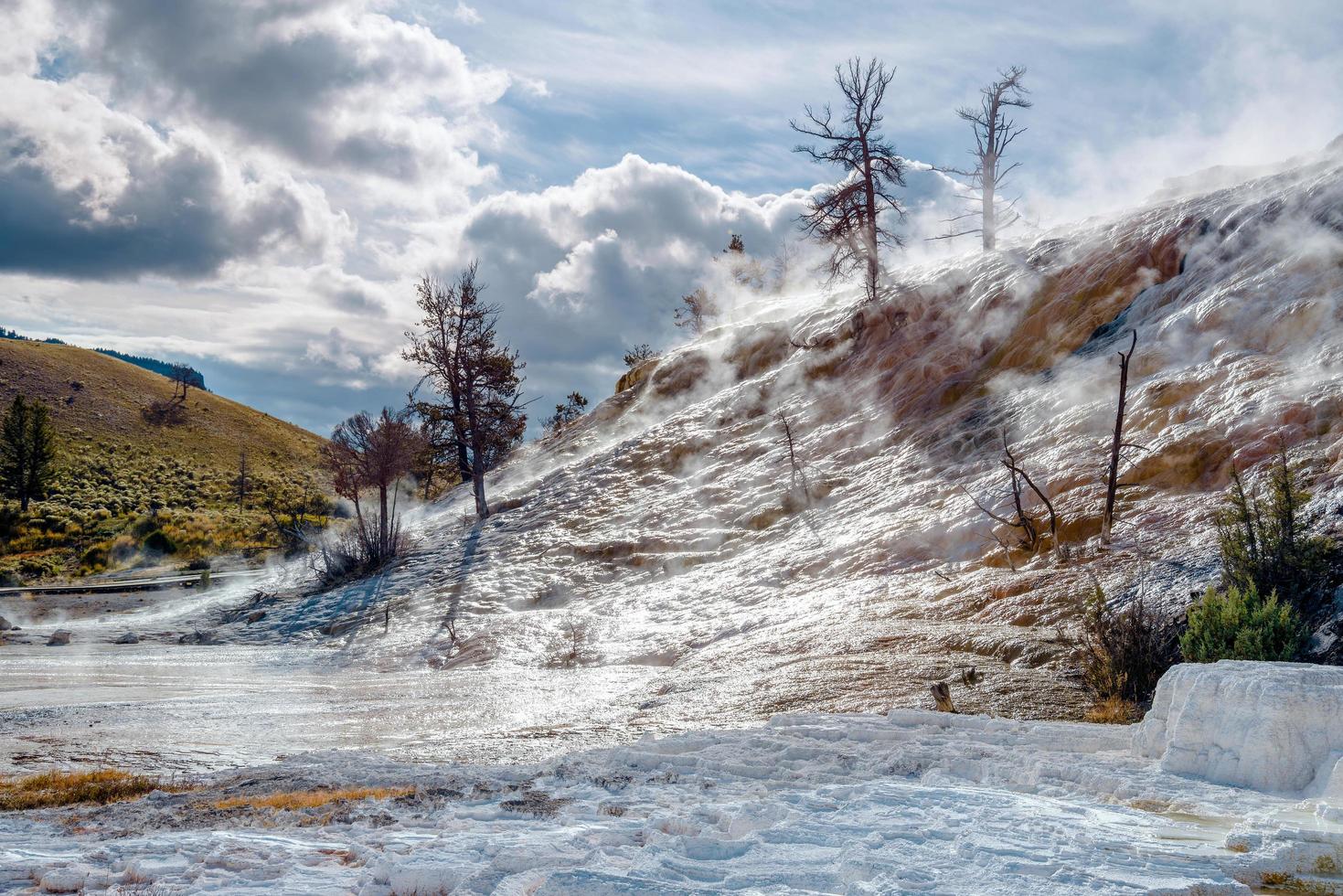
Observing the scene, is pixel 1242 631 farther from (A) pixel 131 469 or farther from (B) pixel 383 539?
(A) pixel 131 469

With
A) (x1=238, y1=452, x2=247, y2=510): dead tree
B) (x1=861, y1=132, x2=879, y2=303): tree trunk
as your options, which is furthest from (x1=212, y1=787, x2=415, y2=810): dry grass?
(x1=238, y1=452, x2=247, y2=510): dead tree

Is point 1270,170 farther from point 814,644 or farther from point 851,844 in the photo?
point 851,844

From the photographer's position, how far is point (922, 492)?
56.7ft

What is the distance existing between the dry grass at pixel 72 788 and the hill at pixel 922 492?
3.86 m

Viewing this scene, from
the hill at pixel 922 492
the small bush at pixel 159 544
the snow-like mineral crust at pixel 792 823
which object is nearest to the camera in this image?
the snow-like mineral crust at pixel 792 823

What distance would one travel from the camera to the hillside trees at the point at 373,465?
2588 centimetres

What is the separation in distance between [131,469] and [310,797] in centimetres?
6622

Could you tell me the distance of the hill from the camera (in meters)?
10.6

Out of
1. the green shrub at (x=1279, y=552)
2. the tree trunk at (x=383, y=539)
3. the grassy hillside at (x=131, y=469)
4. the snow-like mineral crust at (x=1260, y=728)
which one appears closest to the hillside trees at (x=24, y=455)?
the grassy hillside at (x=131, y=469)

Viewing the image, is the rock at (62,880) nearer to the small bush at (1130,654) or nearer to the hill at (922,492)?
the hill at (922,492)

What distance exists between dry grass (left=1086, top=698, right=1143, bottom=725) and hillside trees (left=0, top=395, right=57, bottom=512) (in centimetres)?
5668

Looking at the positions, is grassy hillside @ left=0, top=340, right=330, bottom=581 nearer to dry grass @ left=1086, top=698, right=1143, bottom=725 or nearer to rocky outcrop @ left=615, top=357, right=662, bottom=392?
rocky outcrop @ left=615, top=357, right=662, bottom=392

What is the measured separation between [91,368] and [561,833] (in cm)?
8938

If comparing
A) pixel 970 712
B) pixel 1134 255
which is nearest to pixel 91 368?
pixel 1134 255
